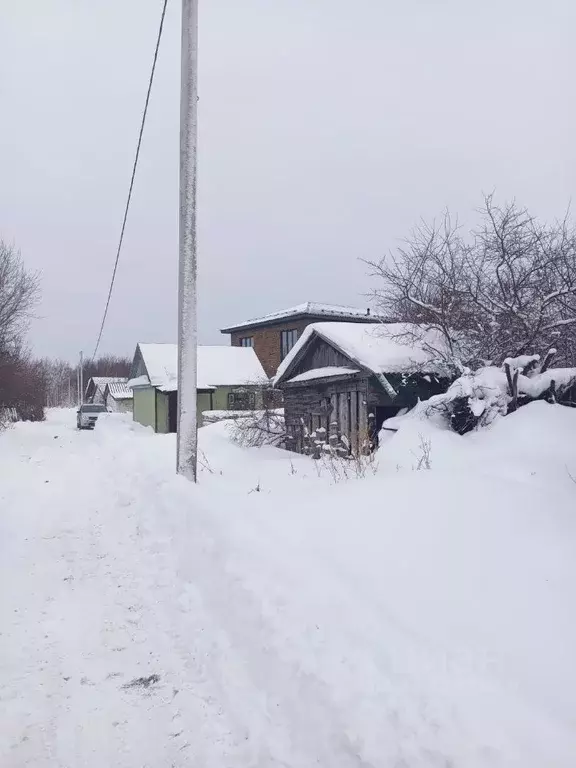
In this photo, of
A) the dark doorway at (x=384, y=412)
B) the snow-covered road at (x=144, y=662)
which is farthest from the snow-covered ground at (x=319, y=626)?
the dark doorway at (x=384, y=412)

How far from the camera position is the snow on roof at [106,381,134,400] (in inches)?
1998

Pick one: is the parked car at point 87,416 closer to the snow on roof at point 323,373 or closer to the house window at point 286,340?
the house window at point 286,340

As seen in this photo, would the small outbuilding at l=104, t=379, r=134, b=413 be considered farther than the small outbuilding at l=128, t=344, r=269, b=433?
Yes

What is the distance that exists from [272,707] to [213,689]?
1.71 ft

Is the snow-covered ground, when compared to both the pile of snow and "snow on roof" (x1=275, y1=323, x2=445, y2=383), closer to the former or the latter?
the pile of snow

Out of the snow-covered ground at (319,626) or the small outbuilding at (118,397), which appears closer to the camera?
the snow-covered ground at (319,626)

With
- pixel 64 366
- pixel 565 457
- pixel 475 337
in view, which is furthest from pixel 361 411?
pixel 64 366

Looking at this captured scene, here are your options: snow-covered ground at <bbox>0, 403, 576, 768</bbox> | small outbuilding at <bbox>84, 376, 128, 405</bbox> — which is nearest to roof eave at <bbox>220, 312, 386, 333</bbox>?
snow-covered ground at <bbox>0, 403, 576, 768</bbox>

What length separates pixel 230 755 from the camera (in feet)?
9.76

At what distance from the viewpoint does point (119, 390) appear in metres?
57.9

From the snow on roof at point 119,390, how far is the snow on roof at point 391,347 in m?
40.1

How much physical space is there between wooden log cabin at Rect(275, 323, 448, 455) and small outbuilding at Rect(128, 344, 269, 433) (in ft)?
36.0

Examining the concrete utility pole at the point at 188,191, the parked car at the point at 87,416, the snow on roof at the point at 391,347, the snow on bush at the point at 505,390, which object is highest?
the concrete utility pole at the point at 188,191

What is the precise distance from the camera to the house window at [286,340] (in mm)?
36125
